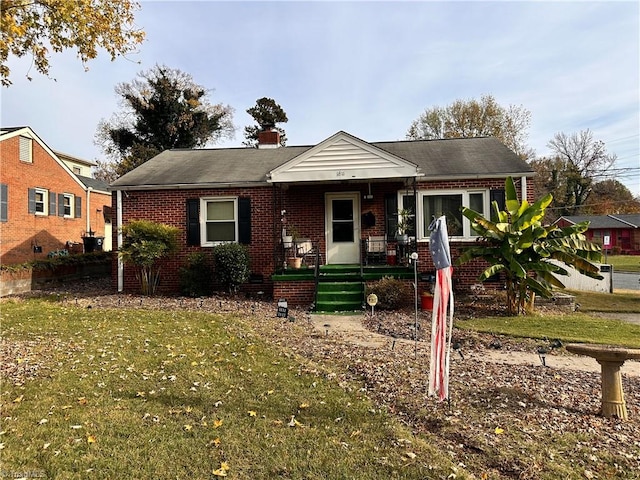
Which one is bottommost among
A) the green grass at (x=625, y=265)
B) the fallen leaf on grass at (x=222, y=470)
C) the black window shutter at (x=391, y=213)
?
the fallen leaf on grass at (x=222, y=470)

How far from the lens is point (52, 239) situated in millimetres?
20500

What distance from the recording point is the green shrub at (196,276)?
11.1 meters

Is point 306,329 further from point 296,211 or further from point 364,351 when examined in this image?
point 296,211

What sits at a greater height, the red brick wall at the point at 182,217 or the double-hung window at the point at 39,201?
the double-hung window at the point at 39,201

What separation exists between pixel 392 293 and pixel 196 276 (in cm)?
533

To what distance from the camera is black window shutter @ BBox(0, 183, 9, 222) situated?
17.1 m

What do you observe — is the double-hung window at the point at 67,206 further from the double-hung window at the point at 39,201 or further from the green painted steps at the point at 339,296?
the green painted steps at the point at 339,296

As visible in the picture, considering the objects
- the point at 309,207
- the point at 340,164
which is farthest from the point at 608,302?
the point at 309,207

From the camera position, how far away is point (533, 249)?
27.6 feet

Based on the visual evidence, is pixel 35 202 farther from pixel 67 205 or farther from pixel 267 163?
pixel 267 163

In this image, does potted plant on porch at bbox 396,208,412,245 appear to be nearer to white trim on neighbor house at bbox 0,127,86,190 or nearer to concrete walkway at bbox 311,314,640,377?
concrete walkway at bbox 311,314,640,377

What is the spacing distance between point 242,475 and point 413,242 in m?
8.90

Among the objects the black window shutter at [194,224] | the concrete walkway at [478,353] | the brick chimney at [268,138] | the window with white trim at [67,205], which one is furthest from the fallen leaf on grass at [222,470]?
the window with white trim at [67,205]

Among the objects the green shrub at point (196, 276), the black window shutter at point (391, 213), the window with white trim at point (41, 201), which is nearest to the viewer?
the green shrub at point (196, 276)
